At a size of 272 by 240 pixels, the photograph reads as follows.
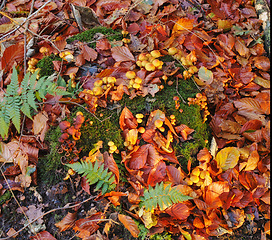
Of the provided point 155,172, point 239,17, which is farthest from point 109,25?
point 155,172

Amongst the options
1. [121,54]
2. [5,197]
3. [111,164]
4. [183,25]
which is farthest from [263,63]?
[5,197]

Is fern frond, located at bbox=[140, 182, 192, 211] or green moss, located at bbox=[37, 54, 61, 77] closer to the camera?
fern frond, located at bbox=[140, 182, 192, 211]

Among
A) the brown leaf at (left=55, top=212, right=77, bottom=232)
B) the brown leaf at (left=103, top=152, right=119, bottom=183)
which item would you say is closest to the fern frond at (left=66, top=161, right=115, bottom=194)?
the brown leaf at (left=103, top=152, right=119, bottom=183)

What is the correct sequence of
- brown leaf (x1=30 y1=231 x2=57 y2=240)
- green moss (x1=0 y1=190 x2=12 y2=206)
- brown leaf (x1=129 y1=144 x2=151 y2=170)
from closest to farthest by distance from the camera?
1. brown leaf (x1=30 y1=231 x2=57 y2=240)
2. green moss (x1=0 y1=190 x2=12 y2=206)
3. brown leaf (x1=129 y1=144 x2=151 y2=170)

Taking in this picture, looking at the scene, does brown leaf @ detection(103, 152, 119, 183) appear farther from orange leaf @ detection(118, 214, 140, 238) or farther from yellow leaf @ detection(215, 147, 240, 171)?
yellow leaf @ detection(215, 147, 240, 171)

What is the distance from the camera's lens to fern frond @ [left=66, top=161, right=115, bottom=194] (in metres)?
2.51

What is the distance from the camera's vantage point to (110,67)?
351cm

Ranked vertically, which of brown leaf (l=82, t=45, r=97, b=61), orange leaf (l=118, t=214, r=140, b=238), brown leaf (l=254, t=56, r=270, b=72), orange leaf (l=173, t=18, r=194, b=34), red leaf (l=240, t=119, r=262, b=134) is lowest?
red leaf (l=240, t=119, r=262, b=134)

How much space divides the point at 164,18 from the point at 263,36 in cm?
203

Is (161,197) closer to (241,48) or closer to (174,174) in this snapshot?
(174,174)

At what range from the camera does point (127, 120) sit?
3074 mm

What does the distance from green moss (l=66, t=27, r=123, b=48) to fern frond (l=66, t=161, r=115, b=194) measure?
7.30 feet

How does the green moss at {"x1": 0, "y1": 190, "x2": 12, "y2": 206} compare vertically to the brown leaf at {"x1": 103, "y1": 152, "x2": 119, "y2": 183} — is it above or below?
above

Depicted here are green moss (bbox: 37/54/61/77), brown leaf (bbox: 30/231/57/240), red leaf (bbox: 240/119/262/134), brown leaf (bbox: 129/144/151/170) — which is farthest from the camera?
green moss (bbox: 37/54/61/77)
